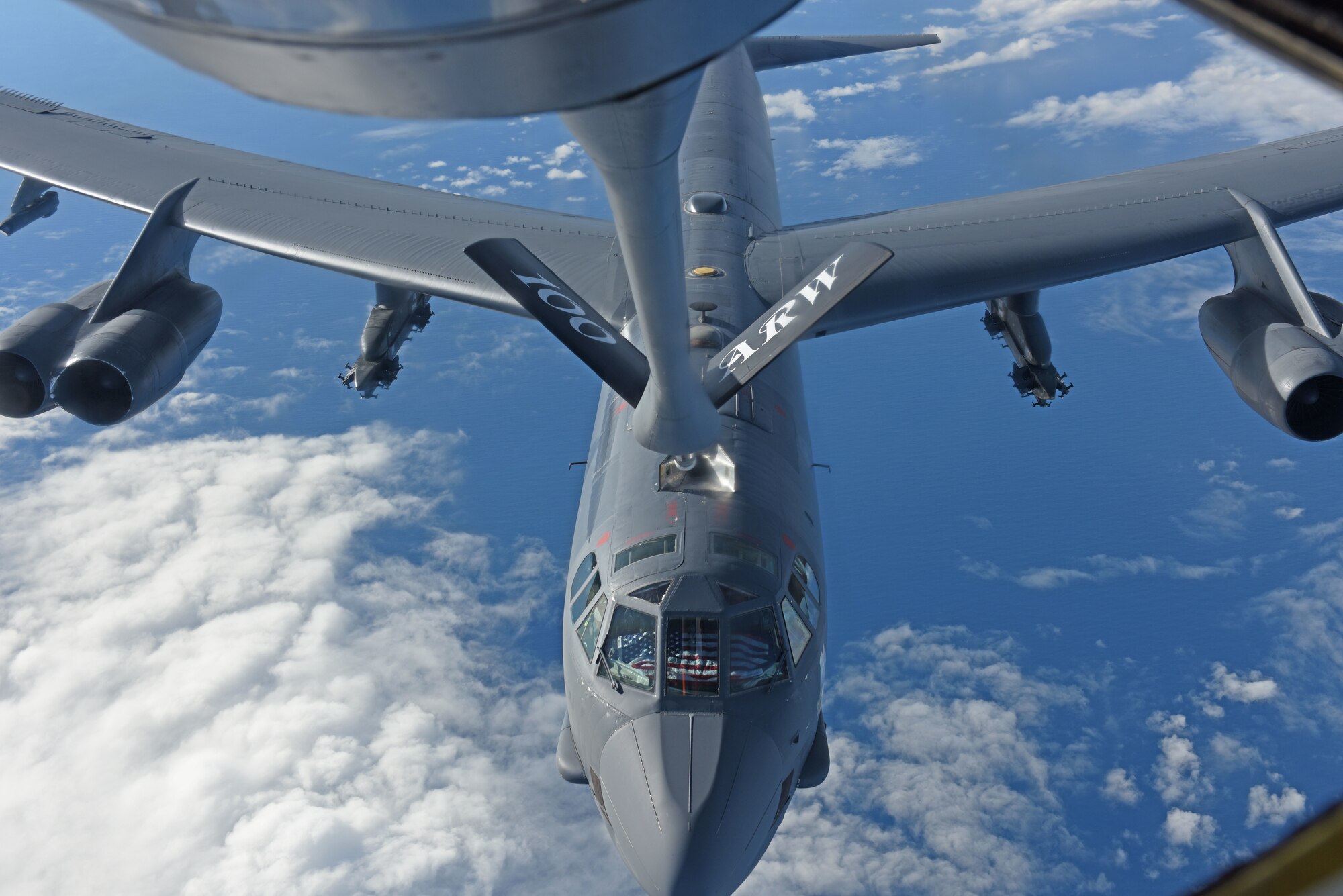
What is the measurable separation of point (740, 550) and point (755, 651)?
1.30 metres

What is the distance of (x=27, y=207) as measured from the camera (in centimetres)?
2133

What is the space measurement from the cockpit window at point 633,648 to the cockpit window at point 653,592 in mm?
196

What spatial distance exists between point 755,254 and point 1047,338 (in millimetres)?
8533

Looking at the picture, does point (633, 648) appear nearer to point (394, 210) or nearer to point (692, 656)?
point (692, 656)

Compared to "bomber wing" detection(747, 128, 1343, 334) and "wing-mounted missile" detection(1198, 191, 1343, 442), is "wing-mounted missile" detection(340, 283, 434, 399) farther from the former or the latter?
"wing-mounted missile" detection(1198, 191, 1343, 442)

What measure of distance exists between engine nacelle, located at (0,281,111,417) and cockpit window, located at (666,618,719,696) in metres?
12.9

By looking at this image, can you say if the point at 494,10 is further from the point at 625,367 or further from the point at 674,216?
the point at 625,367

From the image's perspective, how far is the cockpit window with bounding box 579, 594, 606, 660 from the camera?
12156 mm

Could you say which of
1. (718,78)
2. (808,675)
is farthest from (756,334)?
(718,78)

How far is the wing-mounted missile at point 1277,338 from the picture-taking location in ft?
50.2

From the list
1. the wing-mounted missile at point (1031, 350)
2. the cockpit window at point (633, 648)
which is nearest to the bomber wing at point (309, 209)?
the cockpit window at point (633, 648)

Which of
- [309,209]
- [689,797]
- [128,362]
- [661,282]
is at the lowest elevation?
[689,797]

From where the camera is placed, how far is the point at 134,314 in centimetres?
1717

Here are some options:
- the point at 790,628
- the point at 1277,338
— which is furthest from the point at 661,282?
the point at 1277,338
